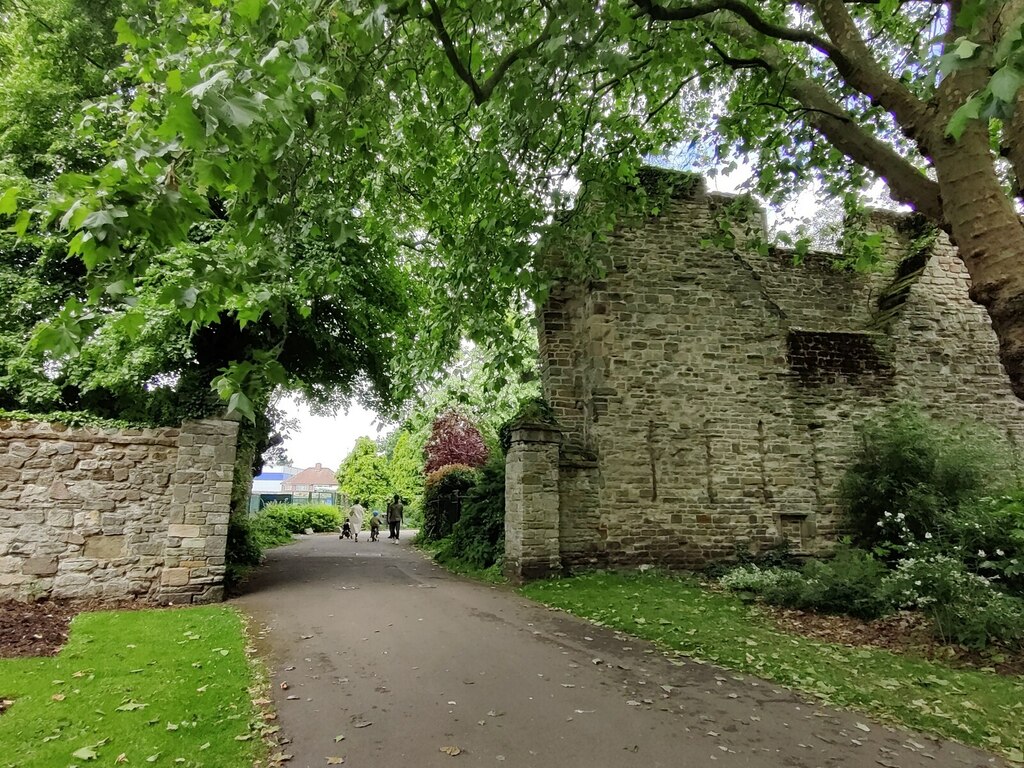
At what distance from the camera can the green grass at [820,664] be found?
4273 millimetres

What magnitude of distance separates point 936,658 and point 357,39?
23.8 feet

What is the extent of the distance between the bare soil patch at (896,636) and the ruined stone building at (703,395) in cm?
287

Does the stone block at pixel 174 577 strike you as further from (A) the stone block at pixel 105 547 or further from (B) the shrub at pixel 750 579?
(B) the shrub at pixel 750 579

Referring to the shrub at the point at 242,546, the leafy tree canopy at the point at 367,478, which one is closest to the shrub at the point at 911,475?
the shrub at the point at 242,546

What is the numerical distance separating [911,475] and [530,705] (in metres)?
8.44

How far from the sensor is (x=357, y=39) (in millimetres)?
3570

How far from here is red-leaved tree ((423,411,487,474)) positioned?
2030cm

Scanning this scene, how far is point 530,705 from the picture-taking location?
441 cm

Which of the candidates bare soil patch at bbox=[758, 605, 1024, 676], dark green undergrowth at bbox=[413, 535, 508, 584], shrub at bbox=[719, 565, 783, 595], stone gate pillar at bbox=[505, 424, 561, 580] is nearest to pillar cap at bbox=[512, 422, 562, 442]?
stone gate pillar at bbox=[505, 424, 561, 580]

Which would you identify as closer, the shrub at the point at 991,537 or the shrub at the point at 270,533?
the shrub at the point at 991,537

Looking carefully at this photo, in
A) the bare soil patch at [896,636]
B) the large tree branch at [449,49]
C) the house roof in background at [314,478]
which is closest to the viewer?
the large tree branch at [449,49]

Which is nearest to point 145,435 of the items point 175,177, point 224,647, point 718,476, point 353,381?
point 224,647

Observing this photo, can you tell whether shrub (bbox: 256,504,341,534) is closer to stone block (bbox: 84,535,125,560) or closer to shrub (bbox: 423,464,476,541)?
shrub (bbox: 423,464,476,541)

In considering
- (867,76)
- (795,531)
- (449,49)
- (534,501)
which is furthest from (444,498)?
(867,76)
